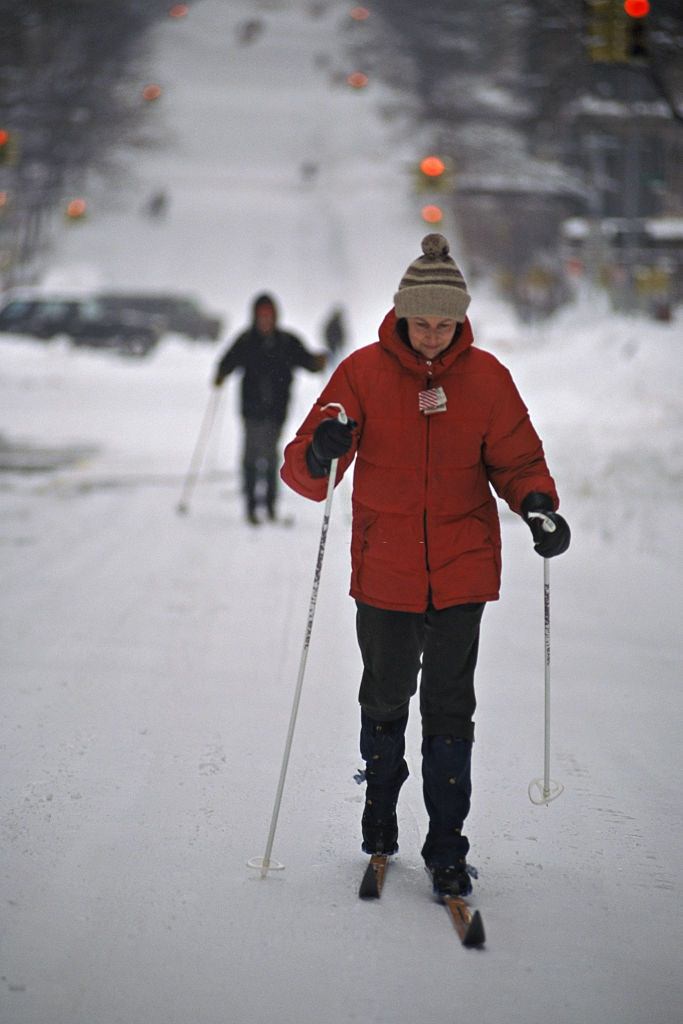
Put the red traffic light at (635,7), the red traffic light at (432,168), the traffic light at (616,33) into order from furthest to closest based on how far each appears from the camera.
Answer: the red traffic light at (432,168), the traffic light at (616,33), the red traffic light at (635,7)

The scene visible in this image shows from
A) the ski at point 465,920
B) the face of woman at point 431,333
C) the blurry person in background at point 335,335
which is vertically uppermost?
the blurry person in background at point 335,335

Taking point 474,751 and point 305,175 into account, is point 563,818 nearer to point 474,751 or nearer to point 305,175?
point 474,751

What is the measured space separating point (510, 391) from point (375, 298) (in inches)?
1986

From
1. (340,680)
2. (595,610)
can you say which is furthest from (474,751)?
(595,610)

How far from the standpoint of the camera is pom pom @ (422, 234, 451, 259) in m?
4.10

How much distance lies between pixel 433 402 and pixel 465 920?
1.41m

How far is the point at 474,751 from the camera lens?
564 cm

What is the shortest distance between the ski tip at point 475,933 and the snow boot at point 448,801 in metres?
0.37

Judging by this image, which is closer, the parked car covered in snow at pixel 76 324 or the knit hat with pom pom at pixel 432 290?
the knit hat with pom pom at pixel 432 290

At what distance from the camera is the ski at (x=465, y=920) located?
3.67 m

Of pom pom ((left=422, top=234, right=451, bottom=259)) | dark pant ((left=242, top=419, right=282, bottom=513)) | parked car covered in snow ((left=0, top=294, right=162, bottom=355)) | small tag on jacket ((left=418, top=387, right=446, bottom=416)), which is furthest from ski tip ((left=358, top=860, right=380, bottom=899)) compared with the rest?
parked car covered in snow ((left=0, top=294, right=162, bottom=355))

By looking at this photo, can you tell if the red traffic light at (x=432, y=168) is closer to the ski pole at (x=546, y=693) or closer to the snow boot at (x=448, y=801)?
the ski pole at (x=546, y=693)

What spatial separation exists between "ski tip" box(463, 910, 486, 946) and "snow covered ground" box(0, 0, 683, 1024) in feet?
0.11

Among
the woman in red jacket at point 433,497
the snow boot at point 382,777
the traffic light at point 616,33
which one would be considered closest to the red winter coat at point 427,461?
the woman in red jacket at point 433,497
